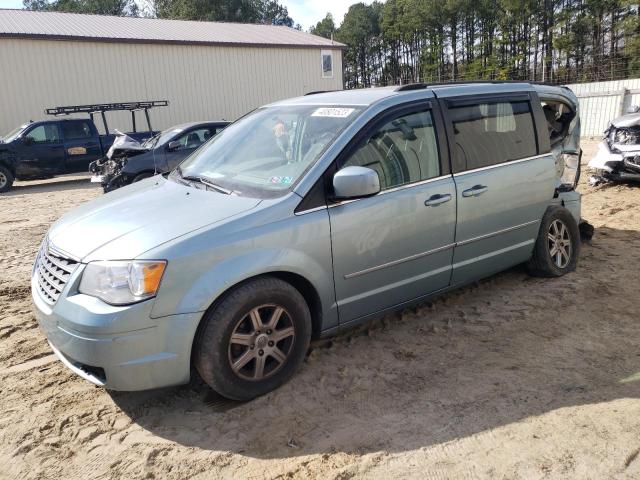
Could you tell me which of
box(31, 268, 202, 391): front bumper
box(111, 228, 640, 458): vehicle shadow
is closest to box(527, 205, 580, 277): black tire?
box(111, 228, 640, 458): vehicle shadow

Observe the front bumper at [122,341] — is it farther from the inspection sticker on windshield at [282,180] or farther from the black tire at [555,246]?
the black tire at [555,246]

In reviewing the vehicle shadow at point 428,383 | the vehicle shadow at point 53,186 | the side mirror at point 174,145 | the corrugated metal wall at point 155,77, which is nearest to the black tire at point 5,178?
the vehicle shadow at point 53,186

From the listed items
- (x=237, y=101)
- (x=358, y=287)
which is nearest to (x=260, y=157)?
(x=358, y=287)

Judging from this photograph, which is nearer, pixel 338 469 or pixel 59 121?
pixel 338 469

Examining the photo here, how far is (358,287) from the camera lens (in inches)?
140

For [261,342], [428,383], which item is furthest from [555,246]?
[261,342]

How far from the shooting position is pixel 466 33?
51719 mm

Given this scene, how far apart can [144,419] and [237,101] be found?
23.0 metres

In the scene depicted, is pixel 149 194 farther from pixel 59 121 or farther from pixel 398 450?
pixel 59 121

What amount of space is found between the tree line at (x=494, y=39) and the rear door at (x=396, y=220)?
104 ft

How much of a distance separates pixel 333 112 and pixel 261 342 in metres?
1.72

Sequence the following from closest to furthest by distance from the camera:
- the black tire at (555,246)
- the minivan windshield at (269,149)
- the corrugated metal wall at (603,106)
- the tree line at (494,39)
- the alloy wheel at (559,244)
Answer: the minivan windshield at (269,149), the black tire at (555,246), the alloy wheel at (559,244), the corrugated metal wall at (603,106), the tree line at (494,39)

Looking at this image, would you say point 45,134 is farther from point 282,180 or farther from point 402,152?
point 402,152

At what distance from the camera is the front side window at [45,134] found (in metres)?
13.9
